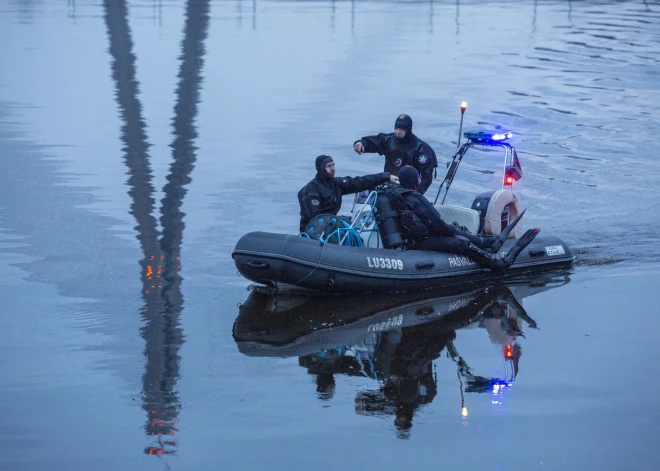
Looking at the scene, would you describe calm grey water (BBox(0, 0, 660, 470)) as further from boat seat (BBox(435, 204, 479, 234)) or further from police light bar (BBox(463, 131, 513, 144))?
police light bar (BBox(463, 131, 513, 144))

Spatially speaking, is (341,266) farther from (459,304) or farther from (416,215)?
(459,304)

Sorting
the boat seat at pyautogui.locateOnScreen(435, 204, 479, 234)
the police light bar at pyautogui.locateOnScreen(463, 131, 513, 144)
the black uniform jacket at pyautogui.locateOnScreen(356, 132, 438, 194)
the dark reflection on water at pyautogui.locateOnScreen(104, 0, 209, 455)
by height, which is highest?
the police light bar at pyautogui.locateOnScreen(463, 131, 513, 144)

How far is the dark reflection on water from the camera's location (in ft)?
29.7

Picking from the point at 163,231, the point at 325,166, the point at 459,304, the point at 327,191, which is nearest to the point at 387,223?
the point at 327,191

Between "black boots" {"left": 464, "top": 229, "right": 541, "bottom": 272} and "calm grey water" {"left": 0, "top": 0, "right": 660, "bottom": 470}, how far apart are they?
0.26 m

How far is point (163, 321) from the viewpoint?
11.0m

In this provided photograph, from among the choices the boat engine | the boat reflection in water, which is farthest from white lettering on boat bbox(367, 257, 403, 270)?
the boat engine

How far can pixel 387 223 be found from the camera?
12.1 meters

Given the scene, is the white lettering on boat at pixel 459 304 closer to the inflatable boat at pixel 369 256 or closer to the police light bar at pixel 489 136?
the inflatable boat at pixel 369 256

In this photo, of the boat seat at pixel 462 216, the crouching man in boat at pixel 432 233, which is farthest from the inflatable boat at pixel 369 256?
the crouching man in boat at pixel 432 233

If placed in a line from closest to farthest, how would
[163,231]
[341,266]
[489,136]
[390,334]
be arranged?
[390,334]
[341,266]
[489,136]
[163,231]

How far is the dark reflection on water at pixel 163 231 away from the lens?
9039 millimetres

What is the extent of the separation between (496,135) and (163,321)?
4337 mm

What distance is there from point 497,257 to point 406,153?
158 centimetres
